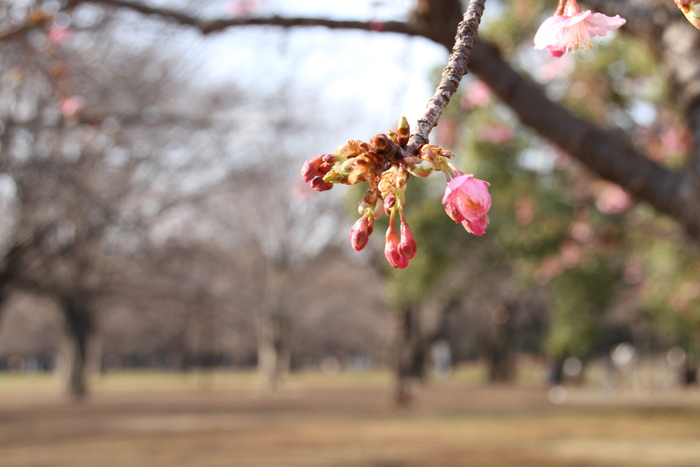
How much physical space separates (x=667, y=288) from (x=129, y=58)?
22.1 ft

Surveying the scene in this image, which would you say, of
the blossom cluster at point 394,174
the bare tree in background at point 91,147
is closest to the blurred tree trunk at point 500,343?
the bare tree in background at point 91,147

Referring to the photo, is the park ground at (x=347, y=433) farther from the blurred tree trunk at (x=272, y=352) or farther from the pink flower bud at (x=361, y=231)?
the pink flower bud at (x=361, y=231)

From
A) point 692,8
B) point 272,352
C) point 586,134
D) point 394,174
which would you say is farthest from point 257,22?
point 272,352

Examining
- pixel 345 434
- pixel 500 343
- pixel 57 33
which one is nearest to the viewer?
pixel 57 33

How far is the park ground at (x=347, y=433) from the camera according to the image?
7652 mm

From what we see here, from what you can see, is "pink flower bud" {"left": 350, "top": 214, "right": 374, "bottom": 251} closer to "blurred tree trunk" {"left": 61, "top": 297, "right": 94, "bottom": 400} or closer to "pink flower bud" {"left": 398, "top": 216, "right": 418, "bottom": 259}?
"pink flower bud" {"left": 398, "top": 216, "right": 418, "bottom": 259}

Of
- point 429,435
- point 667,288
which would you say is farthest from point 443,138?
point 429,435

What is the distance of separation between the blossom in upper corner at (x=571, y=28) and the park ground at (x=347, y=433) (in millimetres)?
6631

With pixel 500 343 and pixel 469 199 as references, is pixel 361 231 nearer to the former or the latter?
pixel 469 199

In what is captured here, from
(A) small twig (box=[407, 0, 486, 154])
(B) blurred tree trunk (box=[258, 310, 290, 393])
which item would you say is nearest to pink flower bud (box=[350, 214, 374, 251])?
(A) small twig (box=[407, 0, 486, 154])

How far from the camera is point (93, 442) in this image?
895 cm

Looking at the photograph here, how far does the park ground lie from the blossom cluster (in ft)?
22.1

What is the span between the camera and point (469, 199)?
82 cm

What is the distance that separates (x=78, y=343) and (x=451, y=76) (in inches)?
731
